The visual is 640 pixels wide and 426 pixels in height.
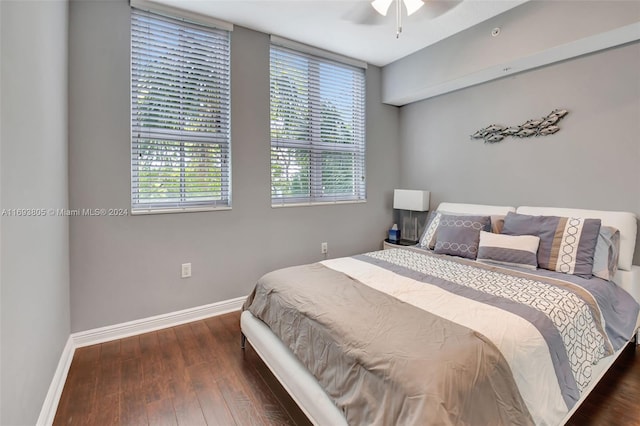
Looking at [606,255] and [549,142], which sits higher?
[549,142]

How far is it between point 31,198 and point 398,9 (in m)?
2.47

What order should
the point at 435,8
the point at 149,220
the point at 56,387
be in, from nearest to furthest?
the point at 56,387
the point at 435,8
the point at 149,220

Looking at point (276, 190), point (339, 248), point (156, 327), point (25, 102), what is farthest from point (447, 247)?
point (25, 102)

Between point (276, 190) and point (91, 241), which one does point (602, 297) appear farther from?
point (91, 241)

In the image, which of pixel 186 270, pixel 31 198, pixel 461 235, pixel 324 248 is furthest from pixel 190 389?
pixel 461 235

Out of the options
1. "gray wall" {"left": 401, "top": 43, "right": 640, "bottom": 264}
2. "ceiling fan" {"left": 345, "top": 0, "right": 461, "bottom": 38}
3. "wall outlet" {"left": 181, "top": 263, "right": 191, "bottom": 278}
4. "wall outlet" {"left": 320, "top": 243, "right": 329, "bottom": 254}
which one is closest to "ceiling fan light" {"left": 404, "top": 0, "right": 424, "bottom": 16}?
"ceiling fan" {"left": 345, "top": 0, "right": 461, "bottom": 38}

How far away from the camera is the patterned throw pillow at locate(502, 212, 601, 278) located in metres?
2.13

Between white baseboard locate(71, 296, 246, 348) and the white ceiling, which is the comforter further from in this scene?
the white ceiling

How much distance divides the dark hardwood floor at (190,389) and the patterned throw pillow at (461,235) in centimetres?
115

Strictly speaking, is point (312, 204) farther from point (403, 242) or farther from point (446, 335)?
point (446, 335)

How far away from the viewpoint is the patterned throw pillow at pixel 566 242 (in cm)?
213

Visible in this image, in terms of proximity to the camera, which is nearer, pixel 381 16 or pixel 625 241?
pixel 625 241

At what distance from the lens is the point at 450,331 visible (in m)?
1.29

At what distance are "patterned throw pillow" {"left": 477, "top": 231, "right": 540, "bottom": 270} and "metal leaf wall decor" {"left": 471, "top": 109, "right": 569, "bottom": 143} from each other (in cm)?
106
